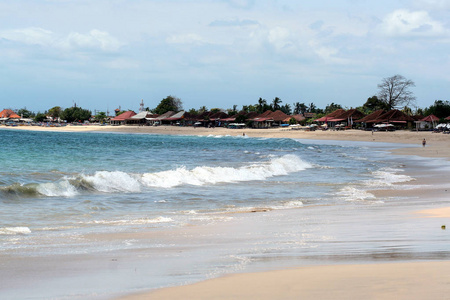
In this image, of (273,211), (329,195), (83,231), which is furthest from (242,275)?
(329,195)

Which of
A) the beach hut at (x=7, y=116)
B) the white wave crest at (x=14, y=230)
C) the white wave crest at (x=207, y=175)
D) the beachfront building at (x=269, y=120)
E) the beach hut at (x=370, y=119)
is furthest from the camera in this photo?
the beach hut at (x=7, y=116)

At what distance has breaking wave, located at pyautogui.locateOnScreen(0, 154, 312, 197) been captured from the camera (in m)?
14.6

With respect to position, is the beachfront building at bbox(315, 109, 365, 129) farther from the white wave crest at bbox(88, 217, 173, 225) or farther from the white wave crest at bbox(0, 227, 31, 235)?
the white wave crest at bbox(0, 227, 31, 235)

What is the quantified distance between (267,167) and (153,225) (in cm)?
1510

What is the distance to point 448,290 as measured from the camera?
4625 millimetres

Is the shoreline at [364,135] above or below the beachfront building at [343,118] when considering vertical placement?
below

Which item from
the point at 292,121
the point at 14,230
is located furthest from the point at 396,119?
the point at 14,230

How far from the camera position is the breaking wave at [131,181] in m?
14.6

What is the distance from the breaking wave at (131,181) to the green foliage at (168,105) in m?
119

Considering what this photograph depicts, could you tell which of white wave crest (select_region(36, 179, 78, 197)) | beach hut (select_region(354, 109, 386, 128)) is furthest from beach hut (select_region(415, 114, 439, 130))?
white wave crest (select_region(36, 179, 78, 197))

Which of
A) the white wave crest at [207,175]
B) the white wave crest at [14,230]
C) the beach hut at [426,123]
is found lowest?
the white wave crest at [207,175]

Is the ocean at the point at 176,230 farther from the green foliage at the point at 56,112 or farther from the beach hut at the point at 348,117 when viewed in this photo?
the green foliage at the point at 56,112

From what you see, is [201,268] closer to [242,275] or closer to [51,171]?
[242,275]

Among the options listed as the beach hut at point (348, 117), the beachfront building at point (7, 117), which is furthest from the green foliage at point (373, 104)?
the beachfront building at point (7, 117)
